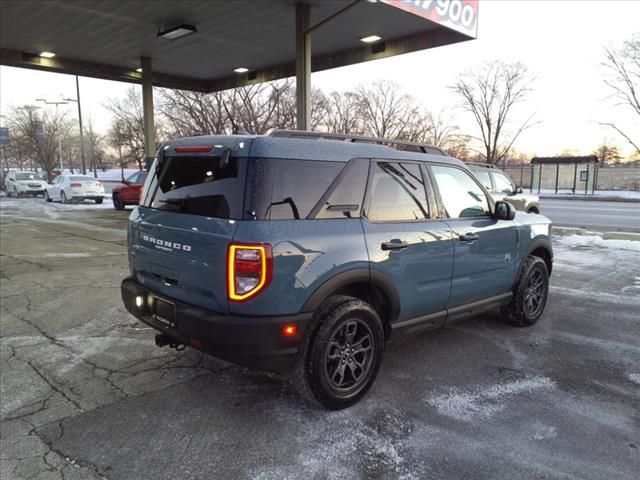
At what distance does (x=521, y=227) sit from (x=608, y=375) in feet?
5.47

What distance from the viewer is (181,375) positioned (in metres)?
3.92

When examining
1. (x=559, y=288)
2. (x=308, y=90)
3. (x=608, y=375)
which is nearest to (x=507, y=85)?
(x=308, y=90)

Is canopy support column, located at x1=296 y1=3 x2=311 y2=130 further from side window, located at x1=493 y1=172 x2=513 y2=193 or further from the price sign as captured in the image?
side window, located at x1=493 y1=172 x2=513 y2=193

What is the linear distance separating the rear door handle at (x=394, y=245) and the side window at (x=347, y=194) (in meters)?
0.31

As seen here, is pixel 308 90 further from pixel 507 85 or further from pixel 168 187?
pixel 507 85

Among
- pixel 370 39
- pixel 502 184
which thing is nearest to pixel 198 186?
pixel 502 184

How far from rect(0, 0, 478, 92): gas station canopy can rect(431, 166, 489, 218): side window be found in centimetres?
711

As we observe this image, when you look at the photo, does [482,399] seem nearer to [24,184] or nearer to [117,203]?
[117,203]

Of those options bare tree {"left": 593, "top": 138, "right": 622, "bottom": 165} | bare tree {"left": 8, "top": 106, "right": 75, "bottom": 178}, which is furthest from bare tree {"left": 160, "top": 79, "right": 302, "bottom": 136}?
bare tree {"left": 593, "top": 138, "right": 622, "bottom": 165}

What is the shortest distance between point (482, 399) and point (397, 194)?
1729mm

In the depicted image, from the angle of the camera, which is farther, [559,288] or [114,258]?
[114,258]

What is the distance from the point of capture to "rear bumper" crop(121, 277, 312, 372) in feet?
9.44

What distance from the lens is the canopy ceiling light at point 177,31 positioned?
12.5m

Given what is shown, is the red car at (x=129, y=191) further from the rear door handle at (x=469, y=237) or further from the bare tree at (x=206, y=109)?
the rear door handle at (x=469, y=237)
